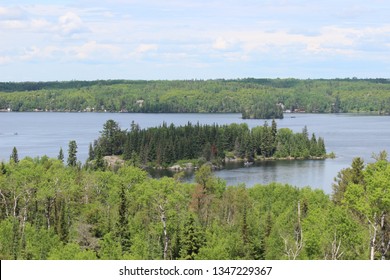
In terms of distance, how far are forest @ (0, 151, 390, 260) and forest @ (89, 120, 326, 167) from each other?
170 feet

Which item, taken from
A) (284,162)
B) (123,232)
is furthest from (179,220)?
(284,162)

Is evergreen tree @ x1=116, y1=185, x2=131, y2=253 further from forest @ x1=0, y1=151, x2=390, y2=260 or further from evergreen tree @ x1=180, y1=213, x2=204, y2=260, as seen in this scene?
evergreen tree @ x1=180, y1=213, x2=204, y2=260

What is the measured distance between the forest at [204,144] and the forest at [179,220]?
5177 cm

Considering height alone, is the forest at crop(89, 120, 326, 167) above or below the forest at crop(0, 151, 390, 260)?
below

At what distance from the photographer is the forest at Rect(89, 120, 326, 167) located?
95.2 m

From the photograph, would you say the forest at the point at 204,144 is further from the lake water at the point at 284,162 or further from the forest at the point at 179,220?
the forest at the point at 179,220

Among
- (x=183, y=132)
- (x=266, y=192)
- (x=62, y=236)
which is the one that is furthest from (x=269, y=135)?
(x=62, y=236)

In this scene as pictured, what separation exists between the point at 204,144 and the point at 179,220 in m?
70.8

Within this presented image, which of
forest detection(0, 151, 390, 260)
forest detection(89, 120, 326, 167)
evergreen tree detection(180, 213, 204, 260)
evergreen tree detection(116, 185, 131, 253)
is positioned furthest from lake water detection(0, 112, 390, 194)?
evergreen tree detection(180, 213, 204, 260)

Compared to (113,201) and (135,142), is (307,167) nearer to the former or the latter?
(135,142)

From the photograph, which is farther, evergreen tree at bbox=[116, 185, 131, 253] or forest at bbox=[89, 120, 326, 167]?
forest at bbox=[89, 120, 326, 167]

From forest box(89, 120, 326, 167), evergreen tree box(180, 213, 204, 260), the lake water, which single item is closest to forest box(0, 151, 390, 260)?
evergreen tree box(180, 213, 204, 260)

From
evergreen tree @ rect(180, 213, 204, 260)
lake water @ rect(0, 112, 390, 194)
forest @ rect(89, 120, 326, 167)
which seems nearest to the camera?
evergreen tree @ rect(180, 213, 204, 260)

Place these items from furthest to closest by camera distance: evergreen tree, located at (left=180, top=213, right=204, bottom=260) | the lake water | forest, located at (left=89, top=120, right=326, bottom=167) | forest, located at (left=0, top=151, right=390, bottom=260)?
forest, located at (left=89, top=120, right=326, bottom=167)
the lake water
evergreen tree, located at (left=180, top=213, right=204, bottom=260)
forest, located at (left=0, top=151, right=390, bottom=260)
